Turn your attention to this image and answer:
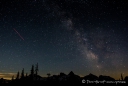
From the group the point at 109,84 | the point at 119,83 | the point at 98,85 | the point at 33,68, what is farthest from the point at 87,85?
the point at 33,68

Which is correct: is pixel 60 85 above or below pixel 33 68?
below

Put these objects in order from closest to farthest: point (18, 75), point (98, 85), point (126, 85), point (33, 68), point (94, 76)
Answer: point (126, 85), point (98, 85), point (94, 76), point (33, 68), point (18, 75)

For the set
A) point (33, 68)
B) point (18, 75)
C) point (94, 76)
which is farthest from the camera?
point (18, 75)

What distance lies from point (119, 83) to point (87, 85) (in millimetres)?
8735

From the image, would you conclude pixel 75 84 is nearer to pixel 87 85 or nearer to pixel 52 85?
pixel 87 85

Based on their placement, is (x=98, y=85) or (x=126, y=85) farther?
(x=98, y=85)

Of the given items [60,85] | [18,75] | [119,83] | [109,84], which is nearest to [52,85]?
[60,85]

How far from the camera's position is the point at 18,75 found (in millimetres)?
68750

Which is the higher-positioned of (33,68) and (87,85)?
(33,68)

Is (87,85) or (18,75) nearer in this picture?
(87,85)

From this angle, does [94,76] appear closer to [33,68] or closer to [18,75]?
[33,68]

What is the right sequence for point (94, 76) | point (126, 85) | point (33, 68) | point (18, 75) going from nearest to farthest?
point (126, 85) → point (94, 76) → point (33, 68) → point (18, 75)

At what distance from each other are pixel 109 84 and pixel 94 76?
950 cm

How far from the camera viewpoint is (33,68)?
54406mm
